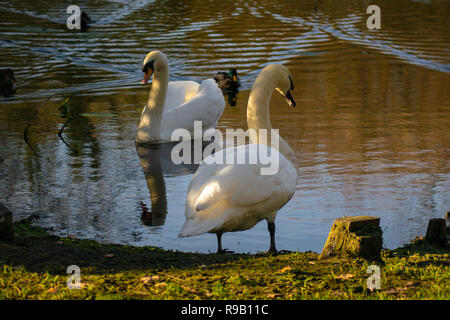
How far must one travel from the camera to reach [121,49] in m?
19.2

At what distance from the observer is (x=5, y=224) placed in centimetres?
587

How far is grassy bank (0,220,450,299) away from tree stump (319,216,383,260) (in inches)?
4.1

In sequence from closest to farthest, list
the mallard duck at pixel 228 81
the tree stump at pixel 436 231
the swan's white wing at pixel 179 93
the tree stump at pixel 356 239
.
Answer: the tree stump at pixel 356 239
the tree stump at pixel 436 231
the swan's white wing at pixel 179 93
the mallard duck at pixel 228 81

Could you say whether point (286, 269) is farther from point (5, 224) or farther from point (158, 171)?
point (158, 171)

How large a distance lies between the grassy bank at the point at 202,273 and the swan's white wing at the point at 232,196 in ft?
0.96

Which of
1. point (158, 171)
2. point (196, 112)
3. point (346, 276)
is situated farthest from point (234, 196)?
point (196, 112)

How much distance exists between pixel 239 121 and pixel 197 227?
6.17m

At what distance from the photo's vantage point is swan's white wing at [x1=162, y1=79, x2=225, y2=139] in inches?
431

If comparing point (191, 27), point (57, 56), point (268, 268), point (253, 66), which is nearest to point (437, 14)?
point (191, 27)

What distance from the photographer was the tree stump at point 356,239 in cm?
565

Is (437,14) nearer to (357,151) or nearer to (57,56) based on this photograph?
(57,56)

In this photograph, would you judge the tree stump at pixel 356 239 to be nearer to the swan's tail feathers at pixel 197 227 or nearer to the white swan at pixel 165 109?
the swan's tail feathers at pixel 197 227

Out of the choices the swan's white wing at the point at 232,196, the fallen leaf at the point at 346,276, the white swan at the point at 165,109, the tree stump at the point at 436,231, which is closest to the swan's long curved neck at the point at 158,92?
the white swan at the point at 165,109
